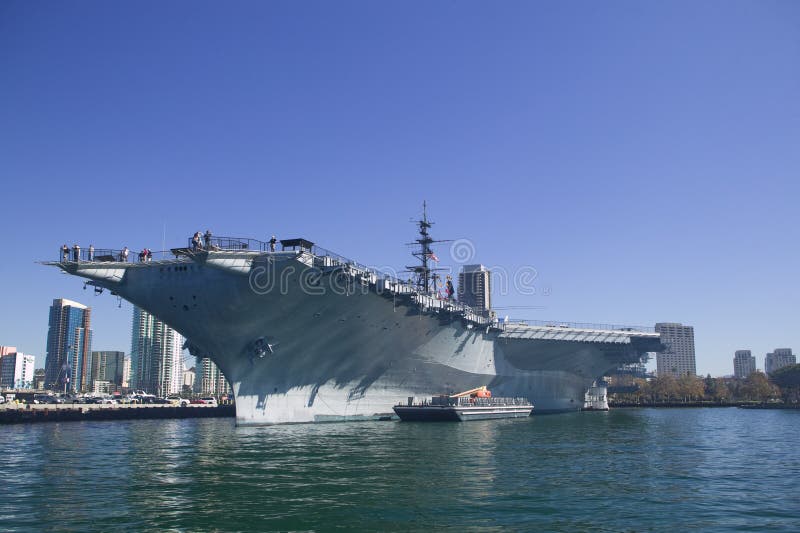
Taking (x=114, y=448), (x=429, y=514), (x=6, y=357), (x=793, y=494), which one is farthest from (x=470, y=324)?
(x=6, y=357)

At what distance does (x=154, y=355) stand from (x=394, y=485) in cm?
14641

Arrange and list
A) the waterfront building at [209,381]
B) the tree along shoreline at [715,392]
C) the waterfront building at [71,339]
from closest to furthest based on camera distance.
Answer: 1. the tree along shoreline at [715,392]
2. the waterfront building at [71,339]
3. the waterfront building at [209,381]

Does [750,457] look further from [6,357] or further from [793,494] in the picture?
[6,357]

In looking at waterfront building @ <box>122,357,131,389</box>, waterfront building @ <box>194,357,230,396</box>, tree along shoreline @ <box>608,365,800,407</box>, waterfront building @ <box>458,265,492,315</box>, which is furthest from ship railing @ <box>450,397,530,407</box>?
waterfront building @ <box>122,357,131,389</box>

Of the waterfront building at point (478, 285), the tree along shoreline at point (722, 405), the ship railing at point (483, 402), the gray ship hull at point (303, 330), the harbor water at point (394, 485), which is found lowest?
the tree along shoreline at point (722, 405)

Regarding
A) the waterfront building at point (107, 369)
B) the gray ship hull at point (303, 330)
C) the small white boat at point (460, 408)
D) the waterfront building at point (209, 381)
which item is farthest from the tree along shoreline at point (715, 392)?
the waterfront building at point (107, 369)

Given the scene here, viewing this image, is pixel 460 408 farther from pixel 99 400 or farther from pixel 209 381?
pixel 209 381

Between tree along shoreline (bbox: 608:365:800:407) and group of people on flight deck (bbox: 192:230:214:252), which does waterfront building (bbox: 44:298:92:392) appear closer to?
tree along shoreline (bbox: 608:365:800:407)

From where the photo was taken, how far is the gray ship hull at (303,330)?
102 ft

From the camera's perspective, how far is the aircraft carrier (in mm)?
31016

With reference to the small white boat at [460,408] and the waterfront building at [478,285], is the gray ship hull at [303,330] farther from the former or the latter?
the waterfront building at [478,285]

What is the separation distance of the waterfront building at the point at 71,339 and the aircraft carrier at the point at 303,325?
455 feet

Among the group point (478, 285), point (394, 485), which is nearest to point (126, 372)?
point (478, 285)

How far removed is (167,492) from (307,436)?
47.2ft
